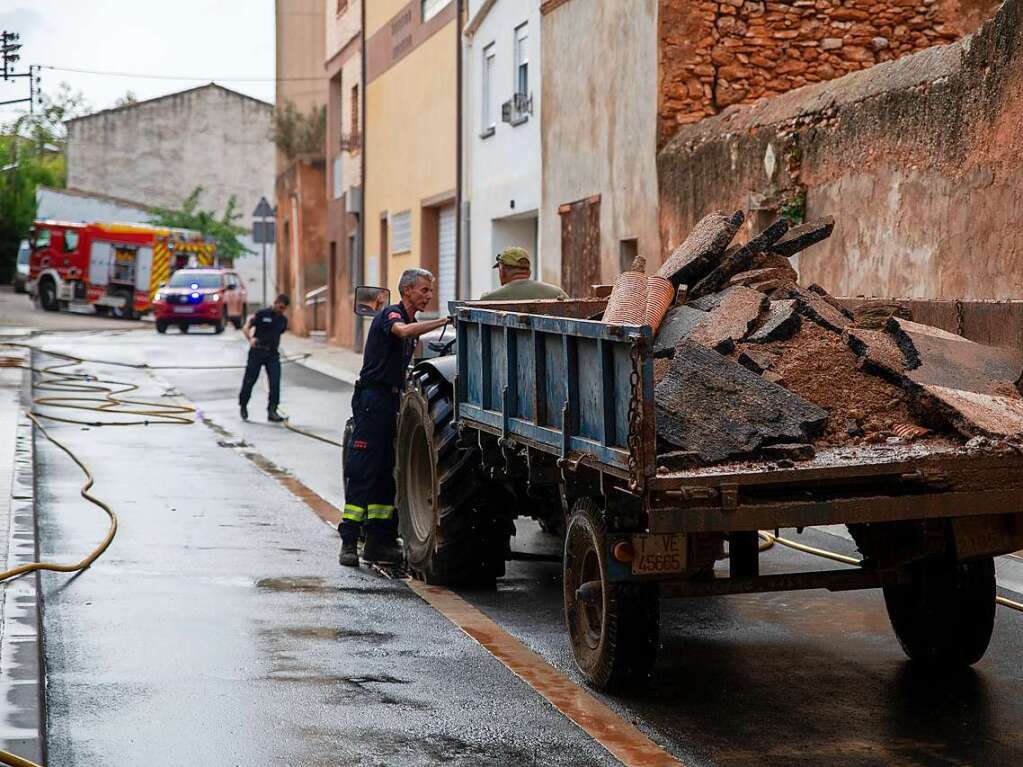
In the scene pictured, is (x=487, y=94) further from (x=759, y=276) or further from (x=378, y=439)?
(x=759, y=276)

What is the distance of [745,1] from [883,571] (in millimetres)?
13789

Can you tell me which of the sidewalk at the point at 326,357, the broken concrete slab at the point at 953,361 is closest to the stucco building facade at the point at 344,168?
the sidewalk at the point at 326,357

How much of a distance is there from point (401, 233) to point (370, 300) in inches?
982

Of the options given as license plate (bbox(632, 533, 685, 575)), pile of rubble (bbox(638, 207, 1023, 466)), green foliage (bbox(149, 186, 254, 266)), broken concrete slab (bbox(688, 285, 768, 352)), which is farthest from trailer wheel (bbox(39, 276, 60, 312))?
license plate (bbox(632, 533, 685, 575))

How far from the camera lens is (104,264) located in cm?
5738

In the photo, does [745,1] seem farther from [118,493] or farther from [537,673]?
[537,673]

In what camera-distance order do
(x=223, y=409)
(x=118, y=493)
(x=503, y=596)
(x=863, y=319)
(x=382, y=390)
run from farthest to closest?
(x=223, y=409) < (x=118, y=493) < (x=382, y=390) < (x=503, y=596) < (x=863, y=319)

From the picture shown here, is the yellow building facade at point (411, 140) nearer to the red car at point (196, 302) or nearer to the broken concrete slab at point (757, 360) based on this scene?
the red car at point (196, 302)

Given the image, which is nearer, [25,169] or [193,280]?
[193,280]

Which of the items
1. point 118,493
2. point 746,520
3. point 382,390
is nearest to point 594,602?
point 746,520

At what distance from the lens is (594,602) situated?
7.17m

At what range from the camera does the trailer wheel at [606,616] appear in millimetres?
6840

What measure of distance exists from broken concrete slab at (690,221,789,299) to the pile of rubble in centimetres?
8

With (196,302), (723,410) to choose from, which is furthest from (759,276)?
(196,302)
